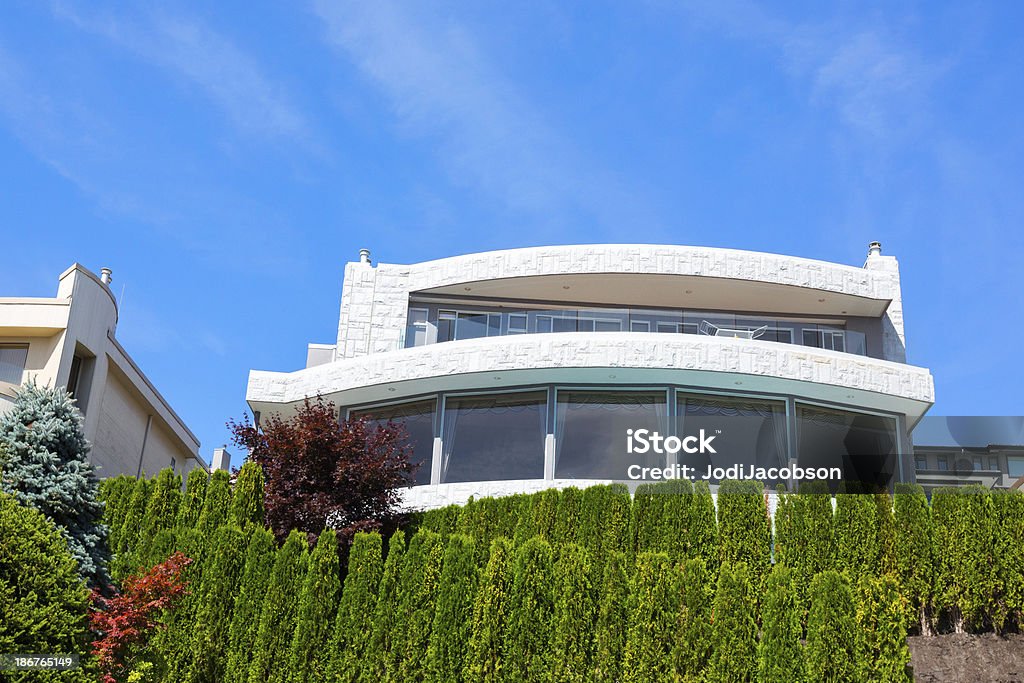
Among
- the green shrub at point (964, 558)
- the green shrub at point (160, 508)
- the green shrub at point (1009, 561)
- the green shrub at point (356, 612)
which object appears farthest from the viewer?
the green shrub at point (160, 508)

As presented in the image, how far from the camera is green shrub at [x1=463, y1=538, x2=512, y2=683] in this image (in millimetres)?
12742

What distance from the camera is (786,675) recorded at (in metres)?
12.2

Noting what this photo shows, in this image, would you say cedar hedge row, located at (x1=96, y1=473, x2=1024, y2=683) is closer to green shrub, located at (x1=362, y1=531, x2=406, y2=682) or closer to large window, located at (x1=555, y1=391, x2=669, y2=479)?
green shrub, located at (x1=362, y1=531, x2=406, y2=682)

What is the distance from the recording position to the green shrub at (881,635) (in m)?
12.2

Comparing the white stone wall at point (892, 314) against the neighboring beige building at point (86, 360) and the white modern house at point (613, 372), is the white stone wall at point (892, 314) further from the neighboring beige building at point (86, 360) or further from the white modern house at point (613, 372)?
the neighboring beige building at point (86, 360)

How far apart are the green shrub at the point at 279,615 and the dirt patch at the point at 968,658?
8.88 metres

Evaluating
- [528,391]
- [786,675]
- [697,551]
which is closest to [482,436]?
[528,391]

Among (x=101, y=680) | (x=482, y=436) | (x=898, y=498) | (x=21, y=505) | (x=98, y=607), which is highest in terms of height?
(x=482, y=436)

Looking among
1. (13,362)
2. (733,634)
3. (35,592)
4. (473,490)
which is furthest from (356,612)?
(13,362)

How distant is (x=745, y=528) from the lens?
15617 mm

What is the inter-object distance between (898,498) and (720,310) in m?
11.3

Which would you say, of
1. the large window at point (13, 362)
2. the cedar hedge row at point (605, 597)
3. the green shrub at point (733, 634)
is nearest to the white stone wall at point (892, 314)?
the cedar hedge row at point (605, 597)

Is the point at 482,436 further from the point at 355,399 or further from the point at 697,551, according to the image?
the point at 697,551

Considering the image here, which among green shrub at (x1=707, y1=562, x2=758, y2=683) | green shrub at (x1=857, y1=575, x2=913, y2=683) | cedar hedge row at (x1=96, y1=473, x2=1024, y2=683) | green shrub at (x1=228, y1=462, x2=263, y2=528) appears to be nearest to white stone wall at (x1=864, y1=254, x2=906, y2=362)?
cedar hedge row at (x1=96, y1=473, x2=1024, y2=683)
